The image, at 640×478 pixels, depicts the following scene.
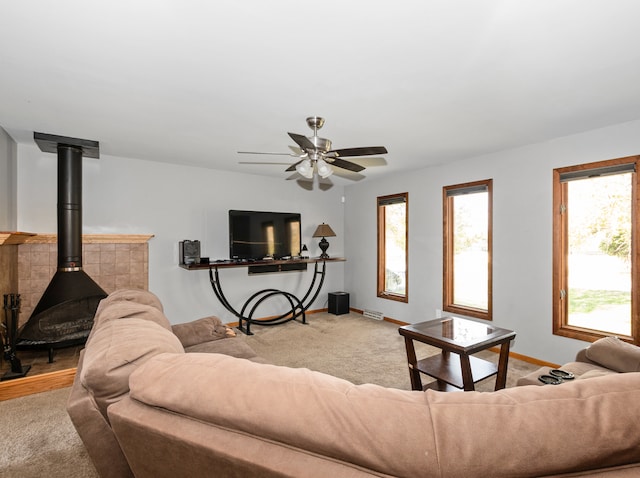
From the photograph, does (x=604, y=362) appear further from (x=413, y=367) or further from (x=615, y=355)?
(x=413, y=367)

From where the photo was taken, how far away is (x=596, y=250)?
3.26m

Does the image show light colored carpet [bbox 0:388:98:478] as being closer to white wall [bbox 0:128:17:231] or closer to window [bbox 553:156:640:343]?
white wall [bbox 0:128:17:231]

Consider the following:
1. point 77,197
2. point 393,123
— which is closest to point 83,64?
point 77,197

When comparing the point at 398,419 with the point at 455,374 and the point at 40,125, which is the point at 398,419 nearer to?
the point at 455,374

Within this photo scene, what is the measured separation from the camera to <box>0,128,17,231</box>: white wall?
10.2 ft

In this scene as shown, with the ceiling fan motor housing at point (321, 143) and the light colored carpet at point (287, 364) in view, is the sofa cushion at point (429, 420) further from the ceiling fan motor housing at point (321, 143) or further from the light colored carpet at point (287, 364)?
the ceiling fan motor housing at point (321, 143)

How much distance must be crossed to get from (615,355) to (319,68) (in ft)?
8.49

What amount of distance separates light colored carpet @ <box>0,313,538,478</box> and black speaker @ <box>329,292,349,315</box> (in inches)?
6.2

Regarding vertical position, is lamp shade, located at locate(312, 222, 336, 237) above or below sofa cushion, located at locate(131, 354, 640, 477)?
above

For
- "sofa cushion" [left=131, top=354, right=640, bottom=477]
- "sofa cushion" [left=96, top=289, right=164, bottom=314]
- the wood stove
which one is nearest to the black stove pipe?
the wood stove

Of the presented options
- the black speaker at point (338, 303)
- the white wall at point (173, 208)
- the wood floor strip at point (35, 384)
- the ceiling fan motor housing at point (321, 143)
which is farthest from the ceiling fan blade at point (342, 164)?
the black speaker at point (338, 303)

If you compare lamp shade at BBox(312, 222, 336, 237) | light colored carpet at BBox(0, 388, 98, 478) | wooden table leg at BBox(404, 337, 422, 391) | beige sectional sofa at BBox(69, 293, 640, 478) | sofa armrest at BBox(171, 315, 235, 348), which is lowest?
light colored carpet at BBox(0, 388, 98, 478)

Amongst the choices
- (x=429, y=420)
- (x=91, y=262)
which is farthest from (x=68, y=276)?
(x=429, y=420)

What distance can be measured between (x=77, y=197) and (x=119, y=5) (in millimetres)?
2663
